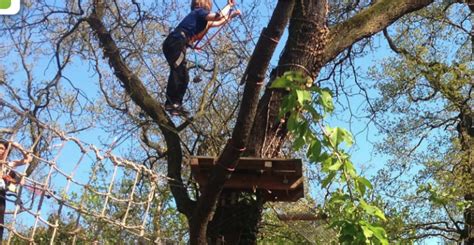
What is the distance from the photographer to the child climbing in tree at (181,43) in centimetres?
A: 535

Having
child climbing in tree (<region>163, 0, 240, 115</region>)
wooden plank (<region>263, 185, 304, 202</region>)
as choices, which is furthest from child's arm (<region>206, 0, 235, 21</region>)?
wooden plank (<region>263, 185, 304, 202</region>)

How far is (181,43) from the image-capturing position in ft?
17.5

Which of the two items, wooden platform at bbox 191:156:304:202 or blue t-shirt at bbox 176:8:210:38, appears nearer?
wooden platform at bbox 191:156:304:202

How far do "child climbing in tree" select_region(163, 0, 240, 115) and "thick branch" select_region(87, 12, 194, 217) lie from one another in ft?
0.40

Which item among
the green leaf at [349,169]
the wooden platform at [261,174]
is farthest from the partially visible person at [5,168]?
the green leaf at [349,169]

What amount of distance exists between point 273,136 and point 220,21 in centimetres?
113

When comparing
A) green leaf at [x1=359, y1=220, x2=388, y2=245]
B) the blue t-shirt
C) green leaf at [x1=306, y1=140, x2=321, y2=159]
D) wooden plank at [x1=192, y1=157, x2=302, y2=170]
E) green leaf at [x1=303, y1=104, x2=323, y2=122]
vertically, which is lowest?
green leaf at [x1=359, y1=220, x2=388, y2=245]

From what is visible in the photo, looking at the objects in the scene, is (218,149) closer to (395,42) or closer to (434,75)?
(395,42)

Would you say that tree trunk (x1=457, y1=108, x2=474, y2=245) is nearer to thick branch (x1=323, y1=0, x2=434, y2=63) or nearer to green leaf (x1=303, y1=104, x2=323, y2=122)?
thick branch (x1=323, y1=0, x2=434, y2=63)

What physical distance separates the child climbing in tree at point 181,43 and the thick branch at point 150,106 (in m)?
0.12

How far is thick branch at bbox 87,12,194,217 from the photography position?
5.18 metres

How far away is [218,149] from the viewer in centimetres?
603

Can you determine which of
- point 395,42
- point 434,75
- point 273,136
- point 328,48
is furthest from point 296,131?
point 434,75

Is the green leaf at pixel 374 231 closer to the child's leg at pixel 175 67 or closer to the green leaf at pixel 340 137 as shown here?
the green leaf at pixel 340 137
